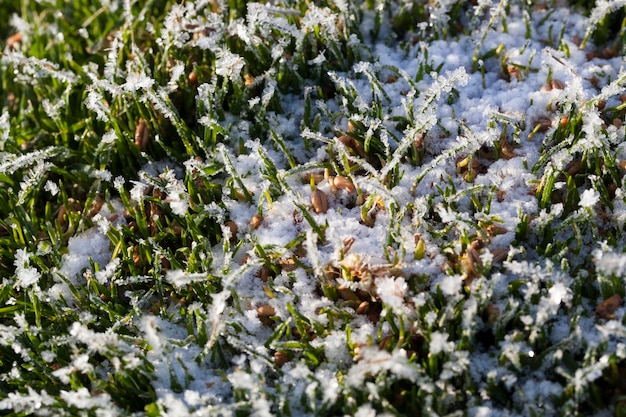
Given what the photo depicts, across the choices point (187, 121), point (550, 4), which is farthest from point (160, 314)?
point (550, 4)

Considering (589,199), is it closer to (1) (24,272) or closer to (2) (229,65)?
(2) (229,65)

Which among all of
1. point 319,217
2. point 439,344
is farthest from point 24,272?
point 439,344

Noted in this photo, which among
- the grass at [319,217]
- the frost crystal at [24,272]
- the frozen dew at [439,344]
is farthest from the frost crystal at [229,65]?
the frozen dew at [439,344]

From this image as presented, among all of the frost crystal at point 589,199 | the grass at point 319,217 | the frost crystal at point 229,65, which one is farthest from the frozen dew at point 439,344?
the frost crystal at point 229,65

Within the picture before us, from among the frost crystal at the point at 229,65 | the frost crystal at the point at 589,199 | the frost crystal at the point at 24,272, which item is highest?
the frost crystal at the point at 229,65

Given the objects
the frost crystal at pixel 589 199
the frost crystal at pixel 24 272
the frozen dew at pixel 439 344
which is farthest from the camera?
the frost crystal at pixel 24 272

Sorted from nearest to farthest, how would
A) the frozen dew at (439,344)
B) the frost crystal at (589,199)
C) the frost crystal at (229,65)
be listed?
the frozen dew at (439,344), the frost crystal at (589,199), the frost crystal at (229,65)

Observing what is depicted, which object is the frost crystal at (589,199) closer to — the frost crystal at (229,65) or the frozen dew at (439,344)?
the frozen dew at (439,344)

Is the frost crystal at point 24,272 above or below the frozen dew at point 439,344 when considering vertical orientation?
above

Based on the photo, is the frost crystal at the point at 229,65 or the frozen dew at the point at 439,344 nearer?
the frozen dew at the point at 439,344
